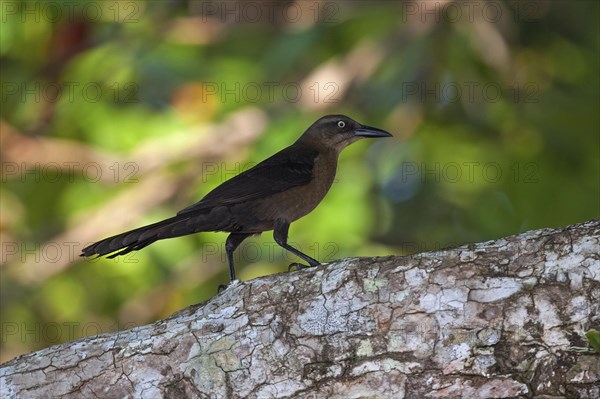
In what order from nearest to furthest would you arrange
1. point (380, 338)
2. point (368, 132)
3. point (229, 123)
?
point (380, 338)
point (368, 132)
point (229, 123)

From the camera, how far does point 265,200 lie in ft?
18.9

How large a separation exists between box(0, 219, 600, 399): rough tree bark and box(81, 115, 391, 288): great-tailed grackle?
1.42 meters

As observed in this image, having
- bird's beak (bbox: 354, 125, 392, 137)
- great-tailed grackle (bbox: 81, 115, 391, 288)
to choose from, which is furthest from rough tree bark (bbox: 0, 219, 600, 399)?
bird's beak (bbox: 354, 125, 392, 137)

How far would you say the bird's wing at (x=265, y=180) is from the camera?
18.3ft

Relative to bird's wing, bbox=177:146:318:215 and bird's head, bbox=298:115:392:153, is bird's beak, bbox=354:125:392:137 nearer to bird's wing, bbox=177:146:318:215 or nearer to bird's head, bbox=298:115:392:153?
bird's head, bbox=298:115:392:153

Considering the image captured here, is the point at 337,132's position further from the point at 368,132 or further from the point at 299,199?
the point at 299,199

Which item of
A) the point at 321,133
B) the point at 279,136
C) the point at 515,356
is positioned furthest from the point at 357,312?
the point at 279,136

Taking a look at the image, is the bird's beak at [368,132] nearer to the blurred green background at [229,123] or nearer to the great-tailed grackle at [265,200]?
the great-tailed grackle at [265,200]

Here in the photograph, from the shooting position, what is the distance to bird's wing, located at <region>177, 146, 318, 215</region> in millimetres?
5590

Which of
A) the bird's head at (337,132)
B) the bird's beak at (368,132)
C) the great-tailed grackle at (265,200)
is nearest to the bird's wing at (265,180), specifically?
the great-tailed grackle at (265,200)

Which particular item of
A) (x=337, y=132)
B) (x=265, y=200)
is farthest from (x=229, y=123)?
(x=265, y=200)

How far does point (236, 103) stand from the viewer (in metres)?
7.72

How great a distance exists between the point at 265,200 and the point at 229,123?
1351 mm

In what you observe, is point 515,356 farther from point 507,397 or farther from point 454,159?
point 454,159
